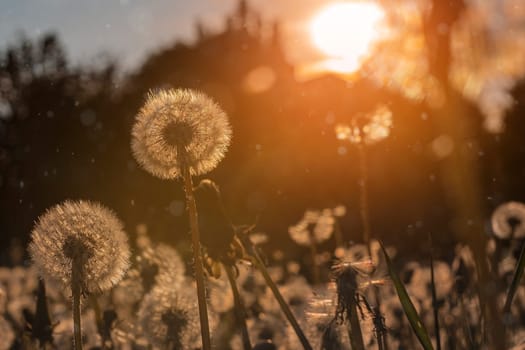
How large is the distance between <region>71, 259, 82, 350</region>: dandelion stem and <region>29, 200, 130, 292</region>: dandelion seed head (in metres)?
0.13

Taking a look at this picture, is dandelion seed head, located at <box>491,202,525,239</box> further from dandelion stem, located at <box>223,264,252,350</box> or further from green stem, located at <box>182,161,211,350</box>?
green stem, located at <box>182,161,211,350</box>

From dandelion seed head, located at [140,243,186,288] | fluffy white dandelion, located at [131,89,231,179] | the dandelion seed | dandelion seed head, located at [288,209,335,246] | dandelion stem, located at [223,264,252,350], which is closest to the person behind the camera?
fluffy white dandelion, located at [131,89,231,179]

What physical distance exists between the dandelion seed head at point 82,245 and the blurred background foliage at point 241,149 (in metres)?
10.2

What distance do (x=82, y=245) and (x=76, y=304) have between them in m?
0.58

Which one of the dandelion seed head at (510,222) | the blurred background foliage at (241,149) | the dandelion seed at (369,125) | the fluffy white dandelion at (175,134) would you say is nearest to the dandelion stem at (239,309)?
the fluffy white dandelion at (175,134)

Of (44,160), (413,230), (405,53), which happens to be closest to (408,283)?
(405,53)

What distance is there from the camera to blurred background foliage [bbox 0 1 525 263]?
870 inches

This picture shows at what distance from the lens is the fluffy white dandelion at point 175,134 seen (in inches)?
164

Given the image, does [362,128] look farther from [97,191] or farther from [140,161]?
[97,191]

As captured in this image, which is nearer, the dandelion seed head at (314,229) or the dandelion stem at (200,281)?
the dandelion stem at (200,281)

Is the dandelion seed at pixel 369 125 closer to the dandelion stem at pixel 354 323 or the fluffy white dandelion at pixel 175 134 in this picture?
the fluffy white dandelion at pixel 175 134

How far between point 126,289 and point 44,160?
910 inches

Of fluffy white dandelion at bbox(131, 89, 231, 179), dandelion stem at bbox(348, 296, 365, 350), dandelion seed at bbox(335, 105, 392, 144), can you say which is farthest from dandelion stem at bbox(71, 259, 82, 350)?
dandelion seed at bbox(335, 105, 392, 144)

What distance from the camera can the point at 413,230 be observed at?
20.1 m
